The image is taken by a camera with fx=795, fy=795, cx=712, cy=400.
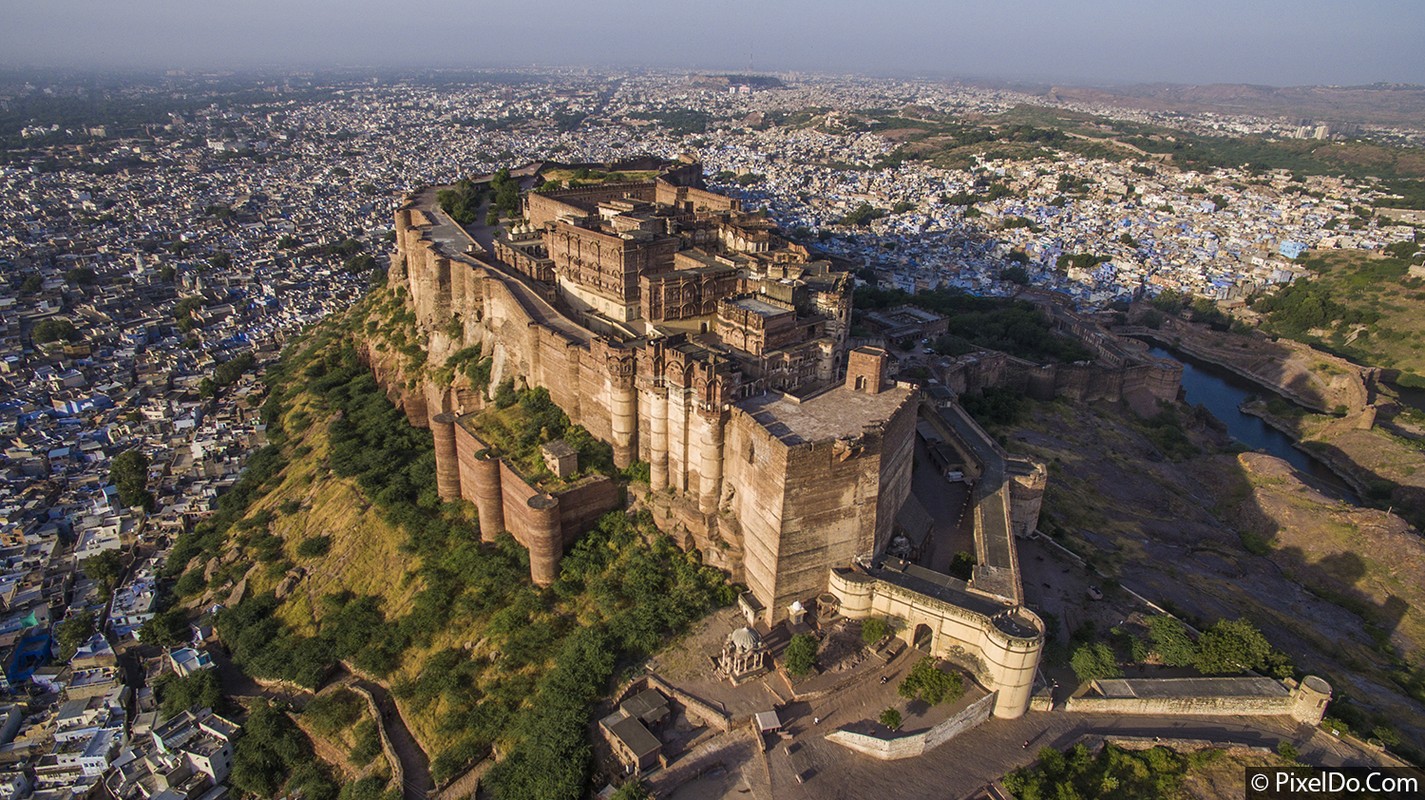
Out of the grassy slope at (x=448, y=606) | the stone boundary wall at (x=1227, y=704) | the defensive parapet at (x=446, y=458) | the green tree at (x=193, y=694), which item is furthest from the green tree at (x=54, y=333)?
Result: the stone boundary wall at (x=1227, y=704)

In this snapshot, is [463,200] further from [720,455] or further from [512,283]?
[720,455]

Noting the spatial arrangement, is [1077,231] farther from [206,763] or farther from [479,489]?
[206,763]

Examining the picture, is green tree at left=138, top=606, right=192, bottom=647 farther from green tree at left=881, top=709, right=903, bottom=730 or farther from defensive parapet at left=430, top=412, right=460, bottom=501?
green tree at left=881, top=709, right=903, bottom=730

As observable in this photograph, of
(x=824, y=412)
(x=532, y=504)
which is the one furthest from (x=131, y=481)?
(x=824, y=412)

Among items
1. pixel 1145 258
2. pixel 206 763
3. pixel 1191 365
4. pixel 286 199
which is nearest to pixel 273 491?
pixel 206 763

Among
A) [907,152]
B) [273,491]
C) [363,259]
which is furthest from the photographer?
[907,152]

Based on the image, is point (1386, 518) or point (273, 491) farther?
point (273, 491)

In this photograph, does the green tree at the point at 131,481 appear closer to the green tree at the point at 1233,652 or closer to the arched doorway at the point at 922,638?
the arched doorway at the point at 922,638
